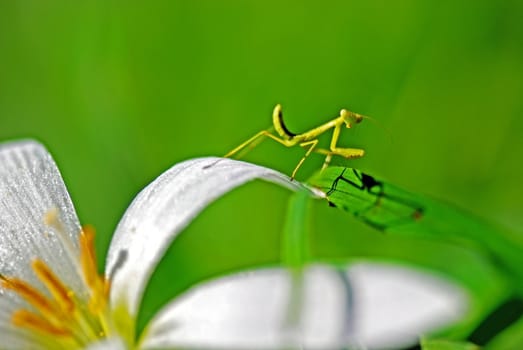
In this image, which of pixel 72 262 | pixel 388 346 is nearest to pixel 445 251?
pixel 388 346

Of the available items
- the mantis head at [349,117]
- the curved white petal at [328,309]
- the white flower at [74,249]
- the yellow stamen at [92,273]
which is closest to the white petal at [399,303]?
the curved white petal at [328,309]

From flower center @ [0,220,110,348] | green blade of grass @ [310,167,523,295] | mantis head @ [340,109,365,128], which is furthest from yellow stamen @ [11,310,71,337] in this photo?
mantis head @ [340,109,365,128]

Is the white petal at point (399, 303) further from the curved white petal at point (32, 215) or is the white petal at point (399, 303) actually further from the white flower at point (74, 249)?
the curved white petal at point (32, 215)

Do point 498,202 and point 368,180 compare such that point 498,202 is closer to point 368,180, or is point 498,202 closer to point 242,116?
point 242,116

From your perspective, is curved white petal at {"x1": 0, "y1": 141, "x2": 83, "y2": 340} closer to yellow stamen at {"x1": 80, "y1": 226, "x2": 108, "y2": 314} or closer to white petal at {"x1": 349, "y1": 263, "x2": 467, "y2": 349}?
yellow stamen at {"x1": 80, "y1": 226, "x2": 108, "y2": 314}

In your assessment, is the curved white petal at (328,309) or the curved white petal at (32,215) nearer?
the curved white petal at (328,309)

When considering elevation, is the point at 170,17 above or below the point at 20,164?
above

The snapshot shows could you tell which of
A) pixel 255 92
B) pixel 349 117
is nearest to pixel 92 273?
pixel 349 117
